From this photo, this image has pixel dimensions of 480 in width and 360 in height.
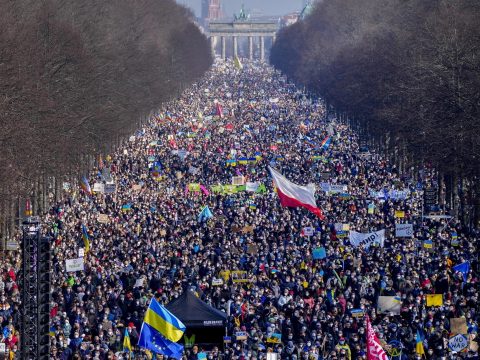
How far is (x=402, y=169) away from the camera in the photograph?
77.1 meters

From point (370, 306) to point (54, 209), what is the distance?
950 inches

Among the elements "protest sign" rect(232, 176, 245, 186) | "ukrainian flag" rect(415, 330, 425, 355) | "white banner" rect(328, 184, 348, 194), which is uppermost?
"ukrainian flag" rect(415, 330, 425, 355)

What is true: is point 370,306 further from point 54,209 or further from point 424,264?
point 54,209

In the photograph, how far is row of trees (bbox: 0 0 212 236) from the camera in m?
54.4

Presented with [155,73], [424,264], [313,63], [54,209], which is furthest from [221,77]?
[424,264]

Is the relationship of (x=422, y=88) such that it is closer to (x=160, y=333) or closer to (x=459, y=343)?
(x=459, y=343)

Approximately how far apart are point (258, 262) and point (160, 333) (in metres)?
11.6

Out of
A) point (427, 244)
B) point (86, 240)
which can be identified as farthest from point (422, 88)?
point (86, 240)

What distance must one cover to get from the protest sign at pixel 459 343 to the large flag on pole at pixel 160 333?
598 centimetres

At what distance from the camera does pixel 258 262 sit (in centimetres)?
4259

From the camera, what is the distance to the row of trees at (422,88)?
56.7m

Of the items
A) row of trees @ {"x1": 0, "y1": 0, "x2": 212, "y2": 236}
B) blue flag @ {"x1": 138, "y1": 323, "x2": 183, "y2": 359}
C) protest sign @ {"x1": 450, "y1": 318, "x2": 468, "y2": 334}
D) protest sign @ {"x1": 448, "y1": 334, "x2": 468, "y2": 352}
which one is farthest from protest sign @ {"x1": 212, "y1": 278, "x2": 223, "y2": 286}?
row of trees @ {"x1": 0, "y1": 0, "x2": 212, "y2": 236}

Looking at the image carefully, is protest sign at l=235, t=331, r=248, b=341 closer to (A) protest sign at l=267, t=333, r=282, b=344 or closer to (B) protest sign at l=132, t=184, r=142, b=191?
(A) protest sign at l=267, t=333, r=282, b=344

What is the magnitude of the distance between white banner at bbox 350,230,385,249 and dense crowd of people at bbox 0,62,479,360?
0.71 feet
